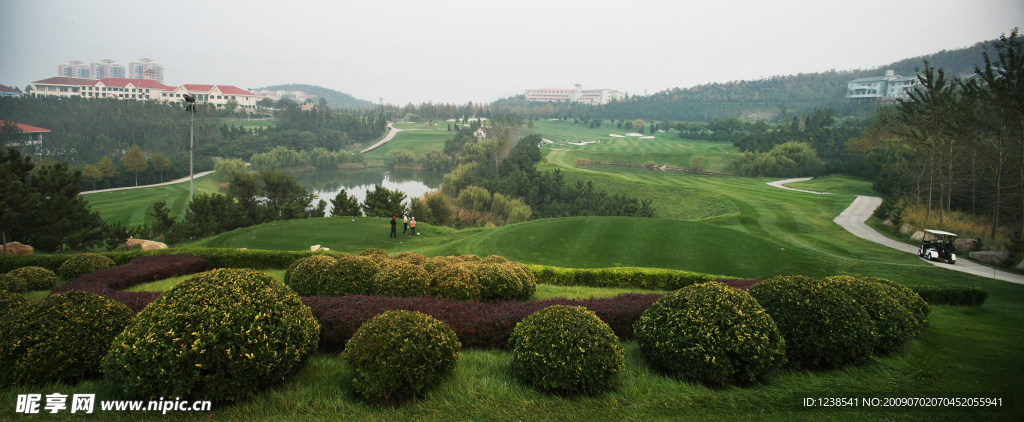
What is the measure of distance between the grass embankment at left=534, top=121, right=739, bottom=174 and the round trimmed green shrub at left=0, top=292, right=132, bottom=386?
254 ft

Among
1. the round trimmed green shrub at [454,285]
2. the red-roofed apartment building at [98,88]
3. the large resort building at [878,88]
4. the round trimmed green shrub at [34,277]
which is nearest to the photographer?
the round trimmed green shrub at [454,285]

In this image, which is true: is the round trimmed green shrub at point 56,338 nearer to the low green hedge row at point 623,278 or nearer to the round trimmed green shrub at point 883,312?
the round trimmed green shrub at point 883,312

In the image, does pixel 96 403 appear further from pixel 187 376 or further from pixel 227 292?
pixel 227 292

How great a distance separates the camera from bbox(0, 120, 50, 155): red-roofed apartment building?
226ft

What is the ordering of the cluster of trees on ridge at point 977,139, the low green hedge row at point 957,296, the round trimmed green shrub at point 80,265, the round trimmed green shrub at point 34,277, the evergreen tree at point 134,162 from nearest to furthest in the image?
the round trimmed green shrub at point 34,277, the low green hedge row at point 957,296, the round trimmed green shrub at point 80,265, the cluster of trees on ridge at point 977,139, the evergreen tree at point 134,162

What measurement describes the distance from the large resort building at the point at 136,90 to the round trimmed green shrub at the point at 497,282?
131657 mm

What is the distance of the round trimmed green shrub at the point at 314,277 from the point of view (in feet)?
30.9

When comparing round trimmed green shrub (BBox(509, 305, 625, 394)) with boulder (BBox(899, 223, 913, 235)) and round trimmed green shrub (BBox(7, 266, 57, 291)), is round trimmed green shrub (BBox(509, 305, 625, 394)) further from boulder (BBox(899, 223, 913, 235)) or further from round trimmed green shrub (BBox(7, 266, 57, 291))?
boulder (BBox(899, 223, 913, 235))

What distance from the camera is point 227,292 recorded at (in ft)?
16.9

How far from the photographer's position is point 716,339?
5.64 m

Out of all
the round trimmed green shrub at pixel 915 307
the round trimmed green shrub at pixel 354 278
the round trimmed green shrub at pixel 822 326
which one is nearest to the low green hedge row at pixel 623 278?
the round trimmed green shrub at pixel 354 278
